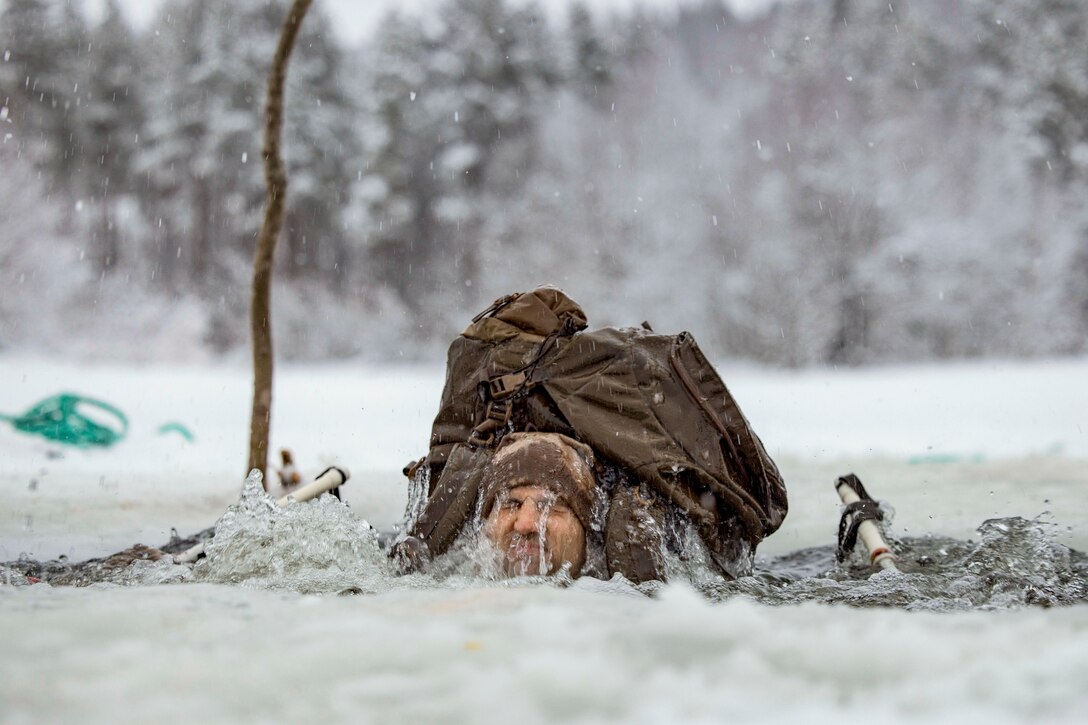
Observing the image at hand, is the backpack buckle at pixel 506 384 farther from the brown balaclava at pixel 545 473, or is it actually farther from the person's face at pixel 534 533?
the person's face at pixel 534 533

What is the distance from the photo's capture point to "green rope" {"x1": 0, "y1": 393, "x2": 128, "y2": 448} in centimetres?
743

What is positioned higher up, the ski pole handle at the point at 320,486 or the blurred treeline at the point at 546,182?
the blurred treeline at the point at 546,182

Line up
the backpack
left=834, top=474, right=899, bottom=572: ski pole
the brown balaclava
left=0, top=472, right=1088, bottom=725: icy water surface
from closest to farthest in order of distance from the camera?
left=0, top=472, right=1088, bottom=725: icy water surface
the brown balaclava
the backpack
left=834, top=474, right=899, bottom=572: ski pole

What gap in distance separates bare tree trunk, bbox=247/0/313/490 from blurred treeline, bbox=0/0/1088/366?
62.9ft

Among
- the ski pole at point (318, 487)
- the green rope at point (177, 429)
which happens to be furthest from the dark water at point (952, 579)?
the green rope at point (177, 429)

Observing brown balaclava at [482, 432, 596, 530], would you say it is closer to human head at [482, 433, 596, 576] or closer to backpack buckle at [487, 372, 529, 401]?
human head at [482, 433, 596, 576]

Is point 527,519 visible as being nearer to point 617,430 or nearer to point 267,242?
point 617,430

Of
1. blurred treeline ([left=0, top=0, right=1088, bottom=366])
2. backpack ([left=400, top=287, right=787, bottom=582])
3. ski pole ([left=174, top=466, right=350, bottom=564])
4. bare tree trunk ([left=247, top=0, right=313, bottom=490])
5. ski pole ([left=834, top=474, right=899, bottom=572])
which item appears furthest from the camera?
blurred treeline ([left=0, top=0, right=1088, bottom=366])

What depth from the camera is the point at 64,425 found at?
26.0ft

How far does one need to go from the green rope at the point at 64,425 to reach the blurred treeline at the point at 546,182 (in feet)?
52.9

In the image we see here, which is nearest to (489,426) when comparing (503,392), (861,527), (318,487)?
(503,392)

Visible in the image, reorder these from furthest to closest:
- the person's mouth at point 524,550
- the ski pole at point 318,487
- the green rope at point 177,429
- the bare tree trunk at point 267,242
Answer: the green rope at point 177,429, the bare tree trunk at point 267,242, the ski pole at point 318,487, the person's mouth at point 524,550

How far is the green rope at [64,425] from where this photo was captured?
24.4ft

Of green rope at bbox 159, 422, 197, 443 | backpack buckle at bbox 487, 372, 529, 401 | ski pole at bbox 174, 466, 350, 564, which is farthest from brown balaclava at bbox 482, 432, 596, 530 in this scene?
green rope at bbox 159, 422, 197, 443
